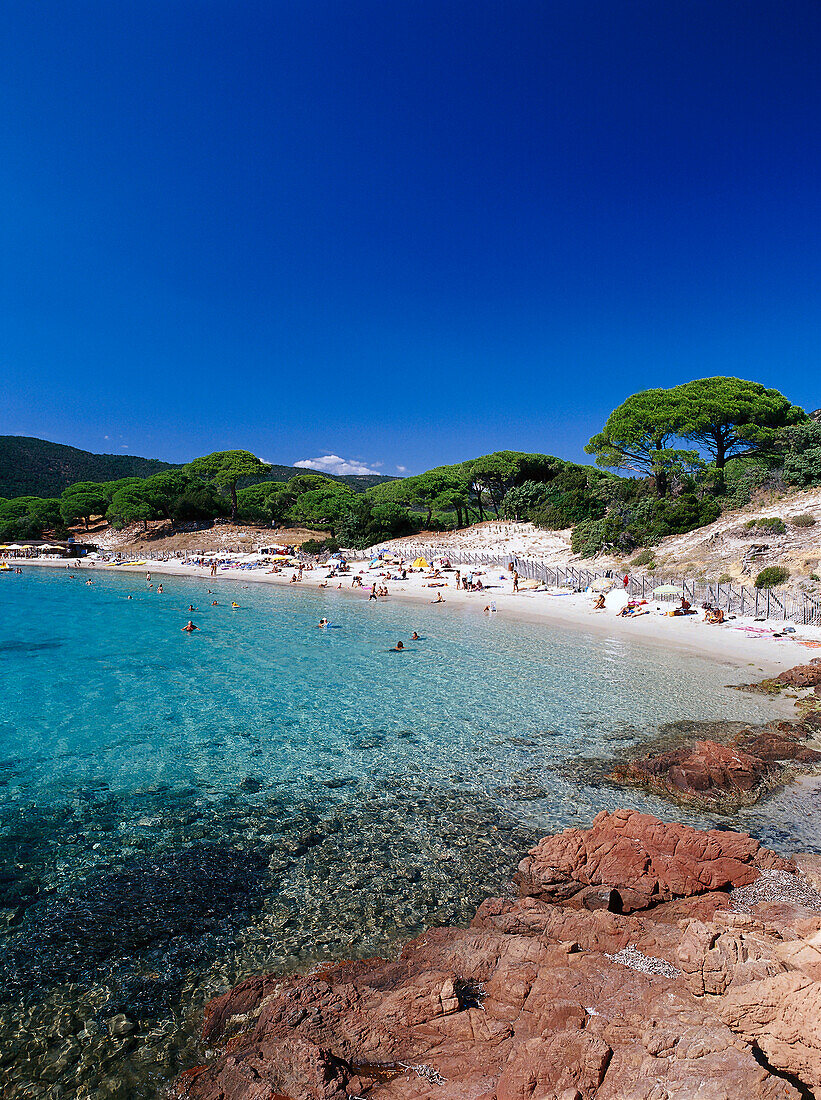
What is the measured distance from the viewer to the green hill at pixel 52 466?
9975 centimetres

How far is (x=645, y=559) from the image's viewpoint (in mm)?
36000

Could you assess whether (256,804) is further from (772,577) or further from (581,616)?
(772,577)

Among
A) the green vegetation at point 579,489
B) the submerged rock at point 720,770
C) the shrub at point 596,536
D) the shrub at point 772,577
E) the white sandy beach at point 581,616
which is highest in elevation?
the green vegetation at point 579,489

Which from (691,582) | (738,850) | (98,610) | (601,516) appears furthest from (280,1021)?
(601,516)

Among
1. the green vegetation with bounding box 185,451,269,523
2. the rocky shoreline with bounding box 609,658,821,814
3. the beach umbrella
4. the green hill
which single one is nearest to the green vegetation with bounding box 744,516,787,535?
the beach umbrella

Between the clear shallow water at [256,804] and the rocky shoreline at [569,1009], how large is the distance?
877mm

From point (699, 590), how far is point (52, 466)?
123073 mm

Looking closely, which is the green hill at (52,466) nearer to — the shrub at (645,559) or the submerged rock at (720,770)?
the shrub at (645,559)

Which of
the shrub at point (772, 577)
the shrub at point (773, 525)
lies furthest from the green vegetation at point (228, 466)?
the shrub at point (772, 577)

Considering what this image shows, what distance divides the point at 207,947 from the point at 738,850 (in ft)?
21.0

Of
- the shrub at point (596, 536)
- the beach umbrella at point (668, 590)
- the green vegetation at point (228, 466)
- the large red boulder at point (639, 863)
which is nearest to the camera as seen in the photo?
the large red boulder at point (639, 863)

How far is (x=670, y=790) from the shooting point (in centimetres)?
980

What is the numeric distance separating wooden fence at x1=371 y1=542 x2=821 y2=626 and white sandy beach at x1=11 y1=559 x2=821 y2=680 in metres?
1.05

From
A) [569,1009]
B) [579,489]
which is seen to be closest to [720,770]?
[569,1009]
